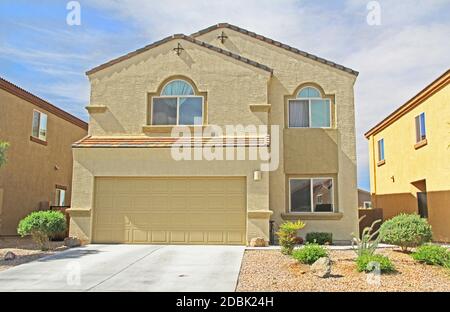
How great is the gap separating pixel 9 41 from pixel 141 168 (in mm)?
6727

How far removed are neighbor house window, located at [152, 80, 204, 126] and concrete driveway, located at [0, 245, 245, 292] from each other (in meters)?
5.31

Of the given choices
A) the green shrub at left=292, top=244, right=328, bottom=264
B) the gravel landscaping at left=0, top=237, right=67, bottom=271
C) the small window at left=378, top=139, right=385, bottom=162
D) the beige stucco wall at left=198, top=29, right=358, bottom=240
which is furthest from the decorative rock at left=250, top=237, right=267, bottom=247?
the small window at left=378, top=139, right=385, bottom=162

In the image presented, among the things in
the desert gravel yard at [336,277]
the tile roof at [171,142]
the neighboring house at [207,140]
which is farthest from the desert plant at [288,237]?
the tile roof at [171,142]

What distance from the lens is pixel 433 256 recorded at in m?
11.2

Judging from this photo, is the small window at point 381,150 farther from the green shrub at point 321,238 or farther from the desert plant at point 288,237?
the desert plant at point 288,237

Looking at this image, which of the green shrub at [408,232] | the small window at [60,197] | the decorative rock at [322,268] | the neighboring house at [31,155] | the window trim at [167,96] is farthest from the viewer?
the small window at [60,197]

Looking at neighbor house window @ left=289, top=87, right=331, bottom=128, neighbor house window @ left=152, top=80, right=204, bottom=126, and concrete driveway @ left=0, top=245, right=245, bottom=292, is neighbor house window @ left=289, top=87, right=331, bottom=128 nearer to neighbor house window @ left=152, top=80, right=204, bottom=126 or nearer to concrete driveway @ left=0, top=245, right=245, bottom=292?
neighbor house window @ left=152, top=80, right=204, bottom=126

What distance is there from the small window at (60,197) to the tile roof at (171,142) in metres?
8.36

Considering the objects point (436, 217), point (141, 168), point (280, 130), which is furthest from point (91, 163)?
point (436, 217)

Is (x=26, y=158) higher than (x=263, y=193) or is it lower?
higher

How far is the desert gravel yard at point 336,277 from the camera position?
29.9 ft

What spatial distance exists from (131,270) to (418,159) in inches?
581

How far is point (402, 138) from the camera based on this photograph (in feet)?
71.6

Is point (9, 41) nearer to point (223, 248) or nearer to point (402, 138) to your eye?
point (223, 248)
